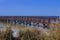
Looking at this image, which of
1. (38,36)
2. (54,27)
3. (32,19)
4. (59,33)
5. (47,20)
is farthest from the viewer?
(32,19)

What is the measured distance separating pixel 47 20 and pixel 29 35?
10.2 m

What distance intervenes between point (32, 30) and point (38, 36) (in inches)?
42.3

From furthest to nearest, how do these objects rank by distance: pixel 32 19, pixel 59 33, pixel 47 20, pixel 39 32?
pixel 32 19 < pixel 47 20 < pixel 39 32 < pixel 59 33

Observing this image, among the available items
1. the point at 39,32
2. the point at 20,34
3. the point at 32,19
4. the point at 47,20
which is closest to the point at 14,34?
the point at 20,34

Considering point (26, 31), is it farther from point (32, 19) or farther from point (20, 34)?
point (32, 19)

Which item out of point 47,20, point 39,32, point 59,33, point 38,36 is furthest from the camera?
point 47,20

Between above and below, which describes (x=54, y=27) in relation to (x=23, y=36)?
above

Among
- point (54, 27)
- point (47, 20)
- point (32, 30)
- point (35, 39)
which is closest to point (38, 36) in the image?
point (35, 39)

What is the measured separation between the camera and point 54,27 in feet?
34.8

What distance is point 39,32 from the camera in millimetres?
13141

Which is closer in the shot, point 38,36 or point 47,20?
point 38,36

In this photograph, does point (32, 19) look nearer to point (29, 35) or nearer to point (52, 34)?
point (29, 35)

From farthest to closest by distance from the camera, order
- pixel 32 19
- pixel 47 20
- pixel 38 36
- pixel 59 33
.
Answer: pixel 32 19
pixel 47 20
pixel 38 36
pixel 59 33

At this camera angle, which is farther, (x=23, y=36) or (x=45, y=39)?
(x=23, y=36)
